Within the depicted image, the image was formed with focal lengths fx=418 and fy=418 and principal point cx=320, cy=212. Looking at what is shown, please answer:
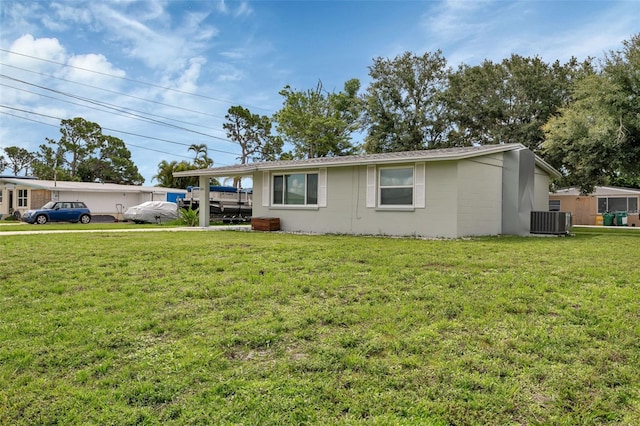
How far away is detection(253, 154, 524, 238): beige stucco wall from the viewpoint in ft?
37.5

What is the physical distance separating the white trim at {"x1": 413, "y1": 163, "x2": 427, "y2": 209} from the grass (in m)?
5.57

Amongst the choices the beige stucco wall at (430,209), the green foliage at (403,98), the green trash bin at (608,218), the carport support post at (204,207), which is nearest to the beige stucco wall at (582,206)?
the green trash bin at (608,218)

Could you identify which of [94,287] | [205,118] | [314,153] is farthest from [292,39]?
[205,118]

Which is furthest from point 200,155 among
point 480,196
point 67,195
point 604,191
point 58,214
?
point 604,191

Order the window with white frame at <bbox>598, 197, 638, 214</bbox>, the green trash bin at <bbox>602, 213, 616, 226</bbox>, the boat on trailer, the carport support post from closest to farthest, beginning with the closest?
the carport support post, the boat on trailer, the green trash bin at <bbox>602, 213, 616, 226</bbox>, the window with white frame at <bbox>598, 197, 638, 214</bbox>

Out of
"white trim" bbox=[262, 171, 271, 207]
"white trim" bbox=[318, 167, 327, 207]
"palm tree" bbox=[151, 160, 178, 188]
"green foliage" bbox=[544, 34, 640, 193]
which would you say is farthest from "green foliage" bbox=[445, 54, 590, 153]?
"palm tree" bbox=[151, 160, 178, 188]

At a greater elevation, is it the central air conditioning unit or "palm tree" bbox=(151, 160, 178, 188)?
"palm tree" bbox=(151, 160, 178, 188)

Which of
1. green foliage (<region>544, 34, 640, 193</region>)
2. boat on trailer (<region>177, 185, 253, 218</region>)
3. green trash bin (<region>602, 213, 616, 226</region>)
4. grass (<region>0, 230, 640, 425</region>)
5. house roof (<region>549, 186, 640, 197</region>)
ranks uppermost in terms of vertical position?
green foliage (<region>544, 34, 640, 193</region>)

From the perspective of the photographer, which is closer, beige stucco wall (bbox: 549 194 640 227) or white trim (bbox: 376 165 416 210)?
white trim (bbox: 376 165 416 210)

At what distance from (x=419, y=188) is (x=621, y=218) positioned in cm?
1926

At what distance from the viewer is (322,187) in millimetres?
13875

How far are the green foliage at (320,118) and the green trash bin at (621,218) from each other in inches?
705

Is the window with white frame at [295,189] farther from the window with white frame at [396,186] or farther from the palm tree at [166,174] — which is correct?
the palm tree at [166,174]

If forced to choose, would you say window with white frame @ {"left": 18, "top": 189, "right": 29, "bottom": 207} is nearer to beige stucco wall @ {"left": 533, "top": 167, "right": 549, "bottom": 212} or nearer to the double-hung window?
the double-hung window
